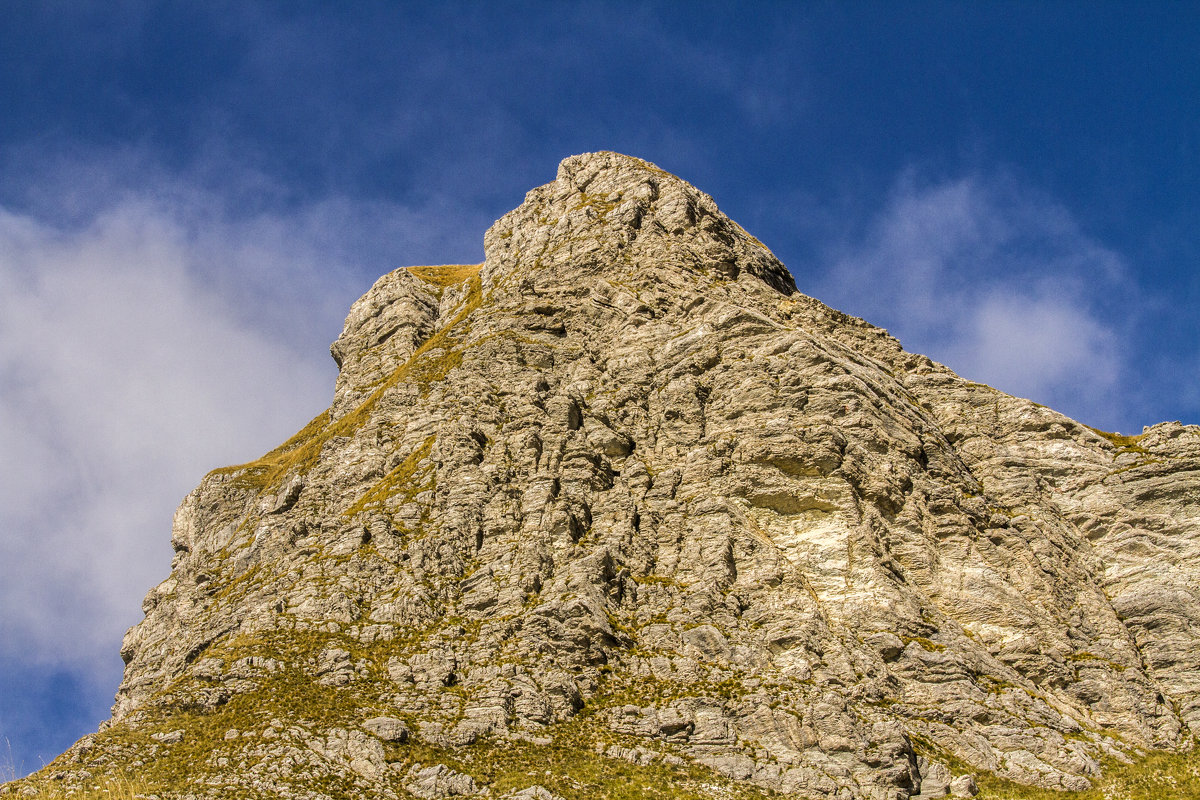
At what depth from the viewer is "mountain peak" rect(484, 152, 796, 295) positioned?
81.1 meters

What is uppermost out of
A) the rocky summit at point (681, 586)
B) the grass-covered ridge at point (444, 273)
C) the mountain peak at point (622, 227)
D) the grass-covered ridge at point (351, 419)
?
the grass-covered ridge at point (444, 273)

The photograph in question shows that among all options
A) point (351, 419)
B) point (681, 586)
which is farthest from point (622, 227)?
point (681, 586)

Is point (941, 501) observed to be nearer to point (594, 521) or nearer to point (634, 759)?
point (594, 521)

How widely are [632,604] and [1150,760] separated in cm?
2920

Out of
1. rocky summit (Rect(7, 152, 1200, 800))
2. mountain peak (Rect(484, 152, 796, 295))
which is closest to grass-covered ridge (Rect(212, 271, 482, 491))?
rocky summit (Rect(7, 152, 1200, 800))

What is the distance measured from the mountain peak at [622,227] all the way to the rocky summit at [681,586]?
225 centimetres

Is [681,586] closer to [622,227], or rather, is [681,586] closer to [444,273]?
[622,227]

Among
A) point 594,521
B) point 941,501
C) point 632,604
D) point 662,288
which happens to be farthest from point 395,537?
point 941,501

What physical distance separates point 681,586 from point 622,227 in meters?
43.4

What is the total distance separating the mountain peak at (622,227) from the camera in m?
81.1

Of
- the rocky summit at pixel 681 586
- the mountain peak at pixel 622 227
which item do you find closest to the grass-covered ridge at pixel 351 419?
the rocky summit at pixel 681 586

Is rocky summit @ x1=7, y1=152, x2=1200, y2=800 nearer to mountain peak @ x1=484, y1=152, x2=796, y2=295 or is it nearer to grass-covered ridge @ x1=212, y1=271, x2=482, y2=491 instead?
grass-covered ridge @ x1=212, y1=271, x2=482, y2=491

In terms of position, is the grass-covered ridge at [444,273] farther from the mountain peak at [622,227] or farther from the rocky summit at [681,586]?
the rocky summit at [681,586]

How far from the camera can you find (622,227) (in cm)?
8394
